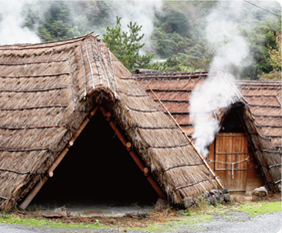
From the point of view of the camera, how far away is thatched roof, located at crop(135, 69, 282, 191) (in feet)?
39.8

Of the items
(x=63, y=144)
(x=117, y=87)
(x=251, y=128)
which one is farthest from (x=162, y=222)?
(x=251, y=128)

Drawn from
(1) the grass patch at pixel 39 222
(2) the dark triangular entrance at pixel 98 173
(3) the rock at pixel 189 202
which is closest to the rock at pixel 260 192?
(2) the dark triangular entrance at pixel 98 173

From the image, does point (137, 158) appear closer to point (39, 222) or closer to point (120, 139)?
point (120, 139)

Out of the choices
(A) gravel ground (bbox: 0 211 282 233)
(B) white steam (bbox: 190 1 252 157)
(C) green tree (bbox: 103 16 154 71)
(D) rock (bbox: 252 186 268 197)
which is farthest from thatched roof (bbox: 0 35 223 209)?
(C) green tree (bbox: 103 16 154 71)

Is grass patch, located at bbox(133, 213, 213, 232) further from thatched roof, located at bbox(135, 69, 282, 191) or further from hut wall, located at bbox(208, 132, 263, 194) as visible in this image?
hut wall, located at bbox(208, 132, 263, 194)

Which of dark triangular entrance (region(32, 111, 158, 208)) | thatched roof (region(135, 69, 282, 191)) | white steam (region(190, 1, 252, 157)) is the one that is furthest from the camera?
thatched roof (region(135, 69, 282, 191))

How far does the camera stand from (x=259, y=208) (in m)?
9.53

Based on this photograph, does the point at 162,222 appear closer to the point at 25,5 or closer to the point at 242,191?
the point at 242,191

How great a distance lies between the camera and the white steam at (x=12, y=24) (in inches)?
979

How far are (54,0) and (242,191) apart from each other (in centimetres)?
3831

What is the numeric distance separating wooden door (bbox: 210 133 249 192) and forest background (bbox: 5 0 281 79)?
15.5m

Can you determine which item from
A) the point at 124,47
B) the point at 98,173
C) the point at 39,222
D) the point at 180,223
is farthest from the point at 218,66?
the point at 39,222

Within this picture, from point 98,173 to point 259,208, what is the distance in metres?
4.99

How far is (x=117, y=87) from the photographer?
916 cm
